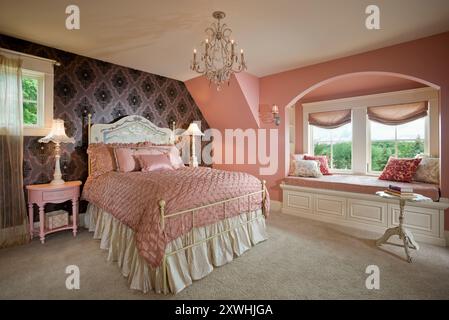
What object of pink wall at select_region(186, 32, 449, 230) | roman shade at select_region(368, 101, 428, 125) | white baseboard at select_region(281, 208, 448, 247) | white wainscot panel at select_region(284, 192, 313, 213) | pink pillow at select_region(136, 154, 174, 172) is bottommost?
white baseboard at select_region(281, 208, 448, 247)

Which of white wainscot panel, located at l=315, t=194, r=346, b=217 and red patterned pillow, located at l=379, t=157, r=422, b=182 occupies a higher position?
red patterned pillow, located at l=379, t=157, r=422, b=182

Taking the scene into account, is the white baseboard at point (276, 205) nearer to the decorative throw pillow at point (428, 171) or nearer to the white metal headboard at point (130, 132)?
the decorative throw pillow at point (428, 171)

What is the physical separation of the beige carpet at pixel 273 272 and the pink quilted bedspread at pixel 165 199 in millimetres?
465

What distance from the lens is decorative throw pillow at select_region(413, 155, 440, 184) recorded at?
10.2 ft

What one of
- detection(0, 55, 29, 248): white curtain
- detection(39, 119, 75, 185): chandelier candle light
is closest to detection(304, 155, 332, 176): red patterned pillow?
detection(39, 119, 75, 185): chandelier candle light

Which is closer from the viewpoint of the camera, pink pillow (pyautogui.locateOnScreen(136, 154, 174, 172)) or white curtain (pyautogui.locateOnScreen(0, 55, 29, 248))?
white curtain (pyautogui.locateOnScreen(0, 55, 29, 248))

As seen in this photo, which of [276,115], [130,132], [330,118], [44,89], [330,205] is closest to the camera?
[44,89]

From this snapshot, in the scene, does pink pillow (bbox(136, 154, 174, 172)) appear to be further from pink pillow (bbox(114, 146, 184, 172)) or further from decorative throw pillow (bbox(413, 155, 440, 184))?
decorative throw pillow (bbox(413, 155, 440, 184))

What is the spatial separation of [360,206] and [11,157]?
15.4 feet

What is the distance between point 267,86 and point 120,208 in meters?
3.36

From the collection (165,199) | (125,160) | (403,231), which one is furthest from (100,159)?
(403,231)

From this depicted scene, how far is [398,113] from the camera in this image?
3861mm

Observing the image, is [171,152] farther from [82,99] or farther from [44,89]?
[44,89]

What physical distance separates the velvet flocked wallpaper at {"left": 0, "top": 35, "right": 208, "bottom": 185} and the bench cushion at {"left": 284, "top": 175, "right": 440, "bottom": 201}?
2901 millimetres
